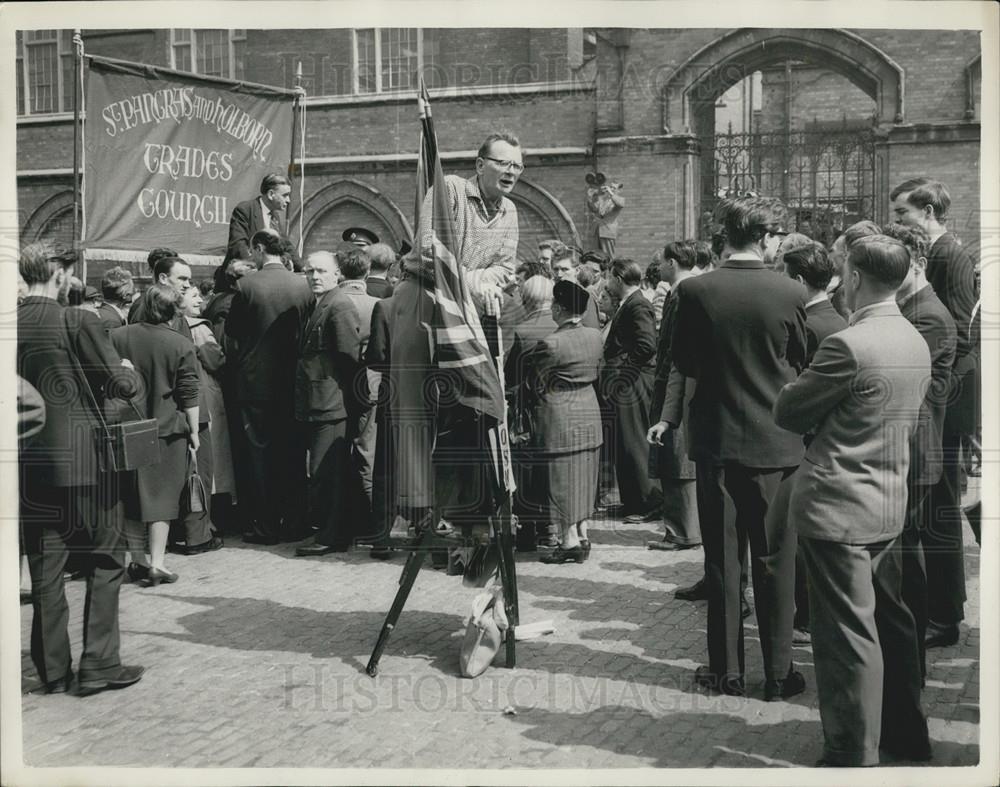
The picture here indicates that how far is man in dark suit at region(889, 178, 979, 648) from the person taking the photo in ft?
19.3

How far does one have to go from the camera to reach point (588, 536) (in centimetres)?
887

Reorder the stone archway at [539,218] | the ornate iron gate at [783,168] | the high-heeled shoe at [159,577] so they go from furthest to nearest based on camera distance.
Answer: the stone archway at [539,218] < the ornate iron gate at [783,168] < the high-heeled shoe at [159,577]

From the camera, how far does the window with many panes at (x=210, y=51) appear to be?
20.8 meters

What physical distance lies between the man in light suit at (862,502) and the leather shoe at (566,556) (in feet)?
11.9

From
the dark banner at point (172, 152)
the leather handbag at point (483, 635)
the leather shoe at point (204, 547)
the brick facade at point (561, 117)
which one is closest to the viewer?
the leather handbag at point (483, 635)

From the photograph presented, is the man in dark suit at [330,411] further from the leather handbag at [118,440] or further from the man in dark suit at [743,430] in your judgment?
the man in dark suit at [743,430]

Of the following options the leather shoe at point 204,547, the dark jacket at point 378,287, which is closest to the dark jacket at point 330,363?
the dark jacket at point 378,287

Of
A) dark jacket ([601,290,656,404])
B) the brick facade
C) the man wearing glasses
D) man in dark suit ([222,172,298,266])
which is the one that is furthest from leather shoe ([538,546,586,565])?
the brick facade

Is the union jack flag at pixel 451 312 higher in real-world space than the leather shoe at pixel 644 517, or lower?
higher

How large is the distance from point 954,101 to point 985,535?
45.8ft

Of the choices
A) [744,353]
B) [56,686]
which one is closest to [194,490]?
[56,686]

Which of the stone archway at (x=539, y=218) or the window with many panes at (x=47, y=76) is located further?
the window with many panes at (x=47, y=76)

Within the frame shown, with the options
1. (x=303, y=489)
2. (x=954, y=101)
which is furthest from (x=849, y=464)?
(x=954, y=101)

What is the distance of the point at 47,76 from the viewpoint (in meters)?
21.4
